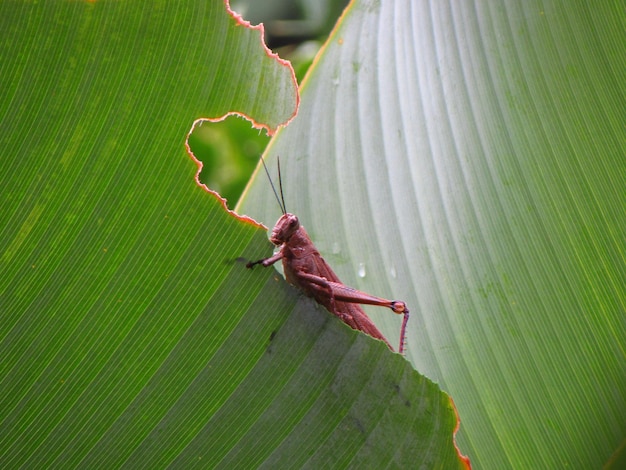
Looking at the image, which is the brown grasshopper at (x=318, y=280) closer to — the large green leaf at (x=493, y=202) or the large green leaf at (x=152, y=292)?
the large green leaf at (x=493, y=202)

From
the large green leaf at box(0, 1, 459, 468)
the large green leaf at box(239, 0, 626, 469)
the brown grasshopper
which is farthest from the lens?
the brown grasshopper

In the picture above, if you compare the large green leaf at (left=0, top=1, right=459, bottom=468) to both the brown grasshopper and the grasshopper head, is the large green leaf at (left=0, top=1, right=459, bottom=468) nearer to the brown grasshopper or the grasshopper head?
the brown grasshopper

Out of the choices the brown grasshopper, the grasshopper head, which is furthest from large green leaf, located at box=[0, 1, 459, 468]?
the grasshopper head

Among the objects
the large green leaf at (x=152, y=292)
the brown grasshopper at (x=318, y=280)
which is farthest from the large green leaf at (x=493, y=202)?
the large green leaf at (x=152, y=292)

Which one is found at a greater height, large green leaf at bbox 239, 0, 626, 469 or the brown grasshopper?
large green leaf at bbox 239, 0, 626, 469

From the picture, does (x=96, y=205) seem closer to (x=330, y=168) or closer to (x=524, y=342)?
(x=330, y=168)

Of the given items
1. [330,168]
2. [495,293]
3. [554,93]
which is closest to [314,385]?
[495,293]

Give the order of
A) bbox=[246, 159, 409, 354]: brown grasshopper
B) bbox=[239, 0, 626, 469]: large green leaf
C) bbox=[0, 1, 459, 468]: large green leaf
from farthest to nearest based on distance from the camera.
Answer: bbox=[246, 159, 409, 354]: brown grasshopper → bbox=[239, 0, 626, 469]: large green leaf → bbox=[0, 1, 459, 468]: large green leaf

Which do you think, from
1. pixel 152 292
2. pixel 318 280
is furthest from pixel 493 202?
pixel 152 292
